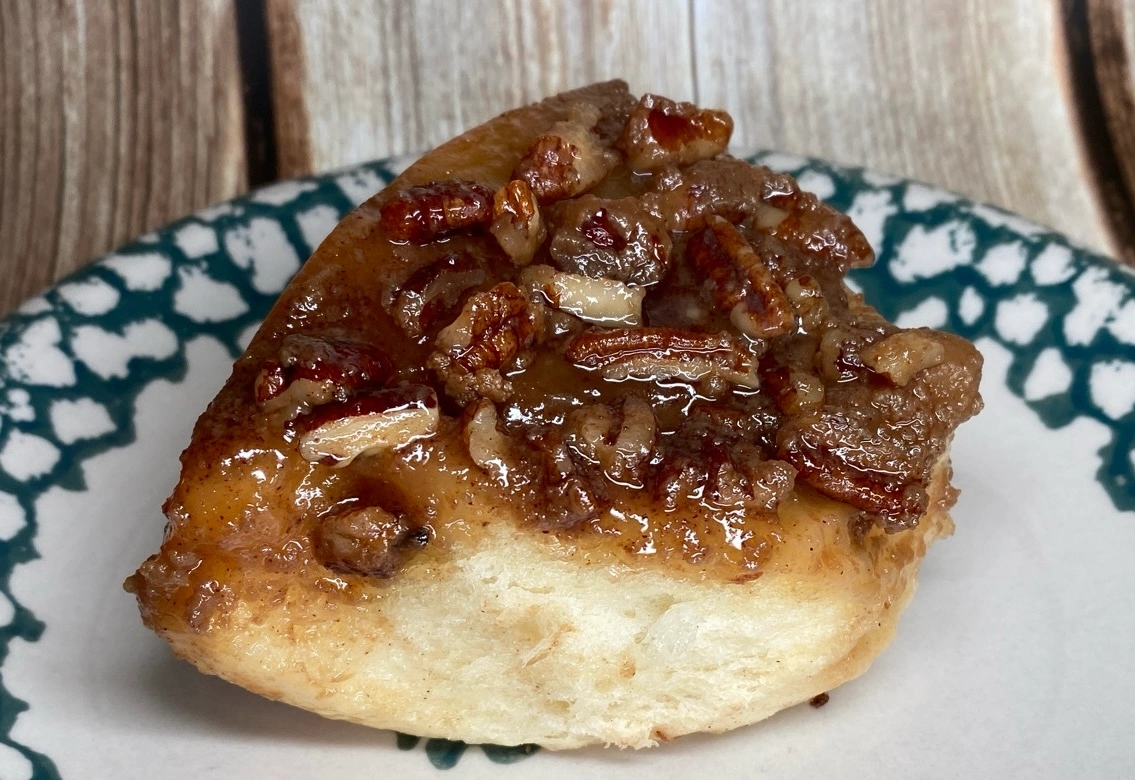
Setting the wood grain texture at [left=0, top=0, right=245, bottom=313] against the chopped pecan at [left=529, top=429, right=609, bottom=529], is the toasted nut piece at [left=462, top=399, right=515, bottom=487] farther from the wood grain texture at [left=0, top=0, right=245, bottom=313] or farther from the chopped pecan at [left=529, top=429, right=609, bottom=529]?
the wood grain texture at [left=0, top=0, right=245, bottom=313]

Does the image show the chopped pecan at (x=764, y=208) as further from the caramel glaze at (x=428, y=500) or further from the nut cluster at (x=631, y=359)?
the caramel glaze at (x=428, y=500)

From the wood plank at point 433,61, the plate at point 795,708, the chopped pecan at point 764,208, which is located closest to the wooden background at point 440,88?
the wood plank at point 433,61

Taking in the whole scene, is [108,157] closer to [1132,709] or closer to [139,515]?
[139,515]

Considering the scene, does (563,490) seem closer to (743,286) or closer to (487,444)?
(487,444)

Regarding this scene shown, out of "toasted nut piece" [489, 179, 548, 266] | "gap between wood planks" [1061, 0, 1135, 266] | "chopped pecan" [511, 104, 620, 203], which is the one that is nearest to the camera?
"toasted nut piece" [489, 179, 548, 266]

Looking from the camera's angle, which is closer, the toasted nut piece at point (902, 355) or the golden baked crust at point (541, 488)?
the golden baked crust at point (541, 488)

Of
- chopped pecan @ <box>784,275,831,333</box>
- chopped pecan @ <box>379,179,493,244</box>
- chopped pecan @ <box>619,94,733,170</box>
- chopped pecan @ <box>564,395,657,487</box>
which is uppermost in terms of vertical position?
chopped pecan @ <box>619,94,733,170</box>

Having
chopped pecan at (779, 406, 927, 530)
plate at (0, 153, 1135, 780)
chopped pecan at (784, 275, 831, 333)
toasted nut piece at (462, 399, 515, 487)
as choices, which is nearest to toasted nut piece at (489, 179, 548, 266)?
toasted nut piece at (462, 399, 515, 487)
